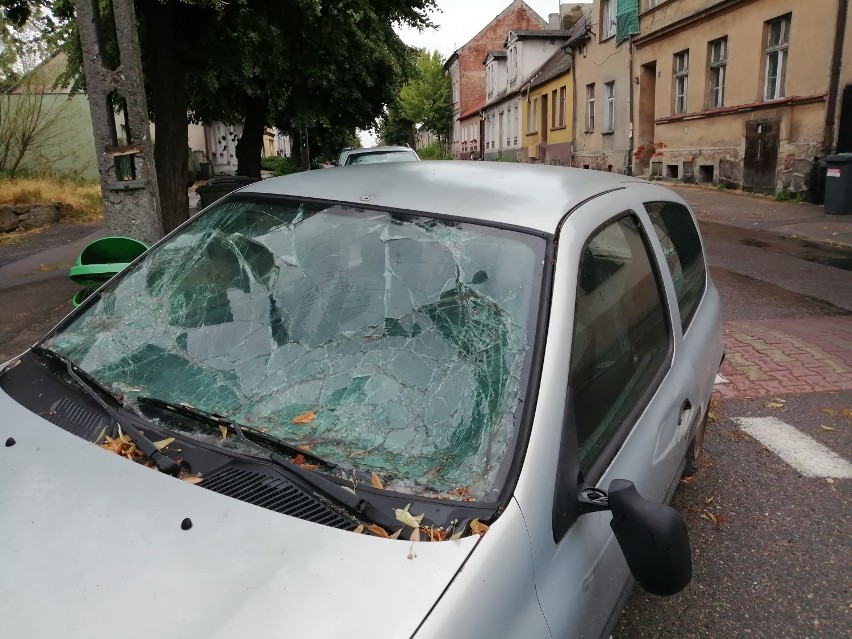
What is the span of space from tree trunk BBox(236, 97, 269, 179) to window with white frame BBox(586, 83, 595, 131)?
13.8 metres

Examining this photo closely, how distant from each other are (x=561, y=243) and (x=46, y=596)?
1.51 metres

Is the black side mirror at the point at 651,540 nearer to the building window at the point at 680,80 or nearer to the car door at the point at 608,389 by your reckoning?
the car door at the point at 608,389

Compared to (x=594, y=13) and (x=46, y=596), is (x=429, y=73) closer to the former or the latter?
(x=594, y=13)

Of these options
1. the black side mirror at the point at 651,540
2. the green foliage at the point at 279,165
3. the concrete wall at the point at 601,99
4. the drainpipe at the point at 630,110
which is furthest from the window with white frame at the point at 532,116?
the black side mirror at the point at 651,540

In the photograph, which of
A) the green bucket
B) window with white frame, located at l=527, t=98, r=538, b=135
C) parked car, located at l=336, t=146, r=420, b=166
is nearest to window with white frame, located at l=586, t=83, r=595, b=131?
window with white frame, located at l=527, t=98, r=538, b=135

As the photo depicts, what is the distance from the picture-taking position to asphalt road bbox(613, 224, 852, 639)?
2.46 metres

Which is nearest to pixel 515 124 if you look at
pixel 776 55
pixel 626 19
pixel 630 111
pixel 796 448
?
pixel 626 19

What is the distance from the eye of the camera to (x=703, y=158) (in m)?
18.9

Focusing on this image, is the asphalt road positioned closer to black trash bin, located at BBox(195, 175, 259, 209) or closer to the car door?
the car door

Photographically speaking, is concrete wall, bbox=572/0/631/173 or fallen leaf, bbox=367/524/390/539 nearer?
fallen leaf, bbox=367/524/390/539

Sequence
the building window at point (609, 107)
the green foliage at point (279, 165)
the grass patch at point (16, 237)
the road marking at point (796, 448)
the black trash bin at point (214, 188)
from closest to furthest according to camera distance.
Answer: the road marking at point (796, 448) < the black trash bin at point (214, 188) < the grass patch at point (16, 237) < the building window at point (609, 107) < the green foliage at point (279, 165)

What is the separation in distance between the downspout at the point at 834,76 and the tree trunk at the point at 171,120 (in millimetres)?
12357

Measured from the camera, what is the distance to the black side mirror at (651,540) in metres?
1.40

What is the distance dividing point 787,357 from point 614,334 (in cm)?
393
